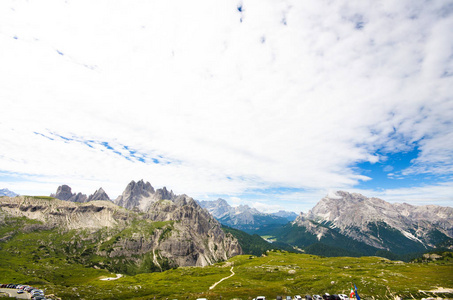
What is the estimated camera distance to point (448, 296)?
7581cm

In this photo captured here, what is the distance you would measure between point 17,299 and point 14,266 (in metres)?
186

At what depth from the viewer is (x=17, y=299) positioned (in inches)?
2899

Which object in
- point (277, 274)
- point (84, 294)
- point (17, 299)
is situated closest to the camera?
point (17, 299)

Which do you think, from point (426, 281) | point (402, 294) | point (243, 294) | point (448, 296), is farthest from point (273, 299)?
point (426, 281)

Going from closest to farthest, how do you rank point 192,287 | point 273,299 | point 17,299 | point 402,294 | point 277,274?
point 17,299
point 402,294
point 273,299
point 192,287
point 277,274

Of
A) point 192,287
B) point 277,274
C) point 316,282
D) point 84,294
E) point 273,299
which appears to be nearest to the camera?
point 273,299

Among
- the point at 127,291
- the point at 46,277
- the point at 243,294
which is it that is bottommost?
the point at 46,277

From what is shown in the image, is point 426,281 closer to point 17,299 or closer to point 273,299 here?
point 273,299

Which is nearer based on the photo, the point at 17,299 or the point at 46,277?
the point at 17,299

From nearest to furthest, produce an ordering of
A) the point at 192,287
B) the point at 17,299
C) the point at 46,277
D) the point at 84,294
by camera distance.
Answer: the point at 17,299
the point at 84,294
the point at 192,287
the point at 46,277

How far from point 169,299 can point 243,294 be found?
110 feet

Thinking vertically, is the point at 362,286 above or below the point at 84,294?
above

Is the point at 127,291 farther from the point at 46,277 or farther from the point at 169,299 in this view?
the point at 46,277

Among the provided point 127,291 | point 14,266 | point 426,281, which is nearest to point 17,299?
point 127,291
